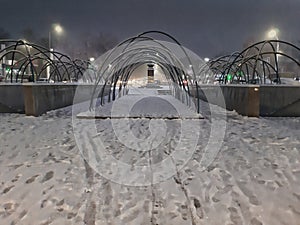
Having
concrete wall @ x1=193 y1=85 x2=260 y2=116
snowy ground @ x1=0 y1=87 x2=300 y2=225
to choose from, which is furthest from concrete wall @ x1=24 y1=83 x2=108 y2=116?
concrete wall @ x1=193 y1=85 x2=260 y2=116

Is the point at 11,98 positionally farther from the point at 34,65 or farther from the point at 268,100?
the point at 34,65

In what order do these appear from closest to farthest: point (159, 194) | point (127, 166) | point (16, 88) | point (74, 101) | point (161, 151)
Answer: point (159, 194) → point (127, 166) → point (161, 151) → point (16, 88) → point (74, 101)

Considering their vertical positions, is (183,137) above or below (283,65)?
below

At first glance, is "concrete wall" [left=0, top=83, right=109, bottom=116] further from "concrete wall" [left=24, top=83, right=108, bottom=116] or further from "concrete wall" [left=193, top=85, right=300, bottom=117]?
"concrete wall" [left=193, top=85, right=300, bottom=117]

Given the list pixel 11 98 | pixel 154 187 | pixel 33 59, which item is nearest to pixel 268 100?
pixel 154 187

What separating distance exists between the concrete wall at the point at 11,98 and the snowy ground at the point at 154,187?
3039 mm

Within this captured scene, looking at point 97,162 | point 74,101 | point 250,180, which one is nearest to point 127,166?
point 97,162

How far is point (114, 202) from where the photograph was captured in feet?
8.04

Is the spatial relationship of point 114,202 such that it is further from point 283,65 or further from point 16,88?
point 283,65

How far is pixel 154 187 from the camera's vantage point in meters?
2.78

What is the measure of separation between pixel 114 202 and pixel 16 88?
19.3 ft

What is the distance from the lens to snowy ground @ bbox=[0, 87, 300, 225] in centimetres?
223

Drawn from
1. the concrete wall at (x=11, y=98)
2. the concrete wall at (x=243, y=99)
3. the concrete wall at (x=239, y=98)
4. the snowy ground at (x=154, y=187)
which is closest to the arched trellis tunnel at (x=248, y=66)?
the concrete wall at (x=239, y=98)

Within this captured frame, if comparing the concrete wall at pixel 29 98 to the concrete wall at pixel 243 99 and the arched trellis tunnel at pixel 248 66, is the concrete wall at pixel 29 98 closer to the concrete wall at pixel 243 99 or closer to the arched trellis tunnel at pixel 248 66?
the concrete wall at pixel 243 99
